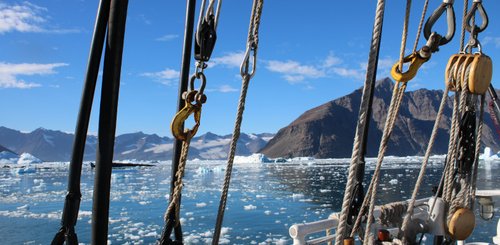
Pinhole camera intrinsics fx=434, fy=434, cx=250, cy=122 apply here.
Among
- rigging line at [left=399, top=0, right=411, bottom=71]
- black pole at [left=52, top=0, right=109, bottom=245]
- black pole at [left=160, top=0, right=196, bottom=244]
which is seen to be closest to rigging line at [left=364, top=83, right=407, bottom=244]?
rigging line at [left=399, top=0, right=411, bottom=71]

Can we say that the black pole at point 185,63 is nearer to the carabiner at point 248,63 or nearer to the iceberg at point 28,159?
the carabiner at point 248,63

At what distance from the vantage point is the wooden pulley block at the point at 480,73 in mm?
1930

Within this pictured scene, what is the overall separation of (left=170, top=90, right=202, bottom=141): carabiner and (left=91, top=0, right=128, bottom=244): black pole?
27cm

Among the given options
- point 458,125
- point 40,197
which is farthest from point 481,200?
point 40,197

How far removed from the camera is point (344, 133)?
159250mm

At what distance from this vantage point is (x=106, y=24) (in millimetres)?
1687

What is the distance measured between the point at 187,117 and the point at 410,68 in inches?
32.6

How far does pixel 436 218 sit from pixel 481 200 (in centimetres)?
290

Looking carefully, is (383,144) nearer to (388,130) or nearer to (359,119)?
(388,130)

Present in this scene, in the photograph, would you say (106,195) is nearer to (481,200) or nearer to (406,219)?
(406,219)

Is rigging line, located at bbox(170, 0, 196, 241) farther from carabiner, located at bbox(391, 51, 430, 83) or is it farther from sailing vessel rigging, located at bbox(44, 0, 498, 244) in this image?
carabiner, located at bbox(391, 51, 430, 83)

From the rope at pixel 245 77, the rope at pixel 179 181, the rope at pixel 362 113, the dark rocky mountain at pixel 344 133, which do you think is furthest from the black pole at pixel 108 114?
the dark rocky mountain at pixel 344 133

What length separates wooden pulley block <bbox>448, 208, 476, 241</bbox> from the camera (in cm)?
201

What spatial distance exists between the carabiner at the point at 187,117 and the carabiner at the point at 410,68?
0.72 metres
